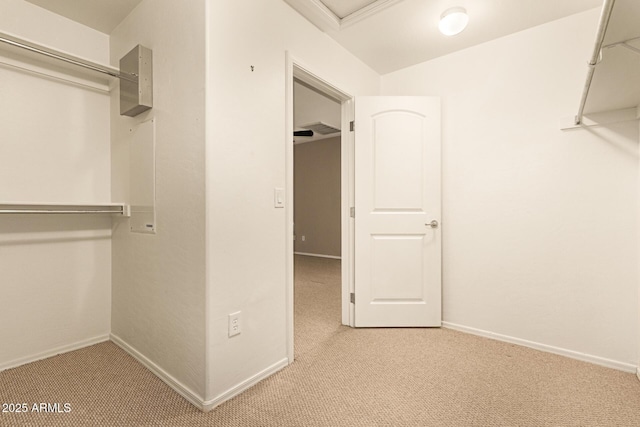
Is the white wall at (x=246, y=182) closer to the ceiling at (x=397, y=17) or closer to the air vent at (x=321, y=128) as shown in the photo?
the ceiling at (x=397, y=17)

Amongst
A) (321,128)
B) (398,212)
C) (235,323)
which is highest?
(321,128)

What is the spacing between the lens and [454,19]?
1.99 m

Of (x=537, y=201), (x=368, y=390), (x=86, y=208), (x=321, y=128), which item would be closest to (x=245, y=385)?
(x=368, y=390)

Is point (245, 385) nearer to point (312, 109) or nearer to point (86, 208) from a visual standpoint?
point (86, 208)

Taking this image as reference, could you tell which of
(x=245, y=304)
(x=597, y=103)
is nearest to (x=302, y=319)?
(x=245, y=304)

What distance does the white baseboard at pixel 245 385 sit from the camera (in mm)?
1535

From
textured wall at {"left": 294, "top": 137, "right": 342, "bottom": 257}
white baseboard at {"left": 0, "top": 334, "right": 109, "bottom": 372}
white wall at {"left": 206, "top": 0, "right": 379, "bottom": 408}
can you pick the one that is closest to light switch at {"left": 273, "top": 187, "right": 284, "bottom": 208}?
white wall at {"left": 206, "top": 0, "right": 379, "bottom": 408}

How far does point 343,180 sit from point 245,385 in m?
1.72

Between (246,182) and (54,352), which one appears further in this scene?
(54,352)

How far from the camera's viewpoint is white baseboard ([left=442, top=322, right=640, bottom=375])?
193cm

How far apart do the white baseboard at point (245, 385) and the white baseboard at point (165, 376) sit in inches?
1.8

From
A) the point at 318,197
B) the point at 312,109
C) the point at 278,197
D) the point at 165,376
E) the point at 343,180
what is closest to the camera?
the point at 165,376

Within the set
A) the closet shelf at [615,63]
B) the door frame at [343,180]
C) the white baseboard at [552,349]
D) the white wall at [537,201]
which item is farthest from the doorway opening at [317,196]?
the closet shelf at [615,63]

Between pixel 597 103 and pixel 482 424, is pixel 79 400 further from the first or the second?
pixel 597 103
